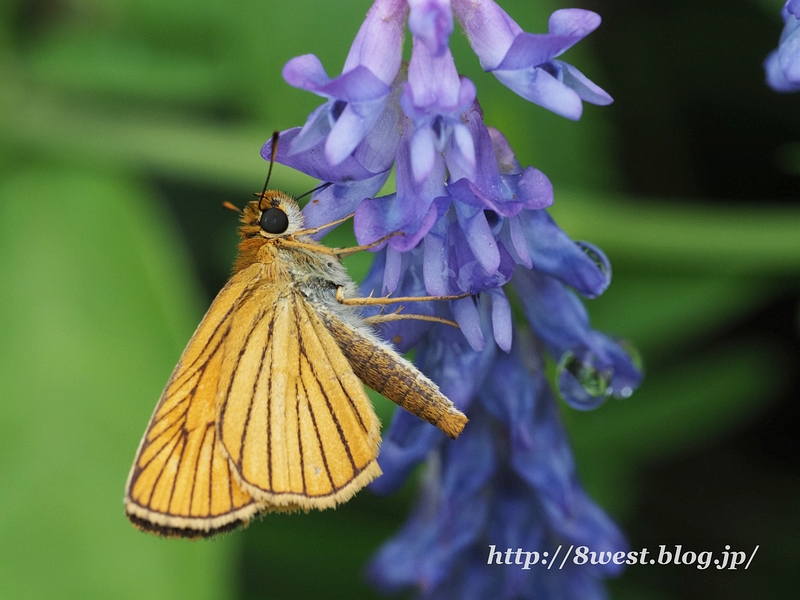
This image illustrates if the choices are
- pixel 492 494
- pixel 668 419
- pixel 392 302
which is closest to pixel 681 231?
pixel 668 419

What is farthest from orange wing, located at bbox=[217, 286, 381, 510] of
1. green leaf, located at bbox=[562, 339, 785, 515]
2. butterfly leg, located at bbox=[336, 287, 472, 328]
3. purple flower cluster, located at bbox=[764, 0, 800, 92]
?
green leaf, located at bbox=[562, 339, 785, 515]

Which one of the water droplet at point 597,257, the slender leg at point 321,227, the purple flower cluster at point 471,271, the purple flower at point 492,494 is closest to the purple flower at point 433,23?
the purple flower cluster at point 471,271

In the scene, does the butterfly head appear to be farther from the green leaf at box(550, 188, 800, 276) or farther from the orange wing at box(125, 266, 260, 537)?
the green leaf at box(550, 188, 800, 276)

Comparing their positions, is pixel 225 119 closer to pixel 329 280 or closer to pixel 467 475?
pixel 329 280

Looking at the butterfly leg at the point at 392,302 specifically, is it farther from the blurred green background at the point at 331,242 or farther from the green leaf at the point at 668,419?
the green leaf at the point at 668,419

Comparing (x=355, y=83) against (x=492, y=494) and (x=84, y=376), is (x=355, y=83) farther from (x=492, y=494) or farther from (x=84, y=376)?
(x=84, y=376)

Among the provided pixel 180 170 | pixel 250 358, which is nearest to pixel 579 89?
pixel 250 358
